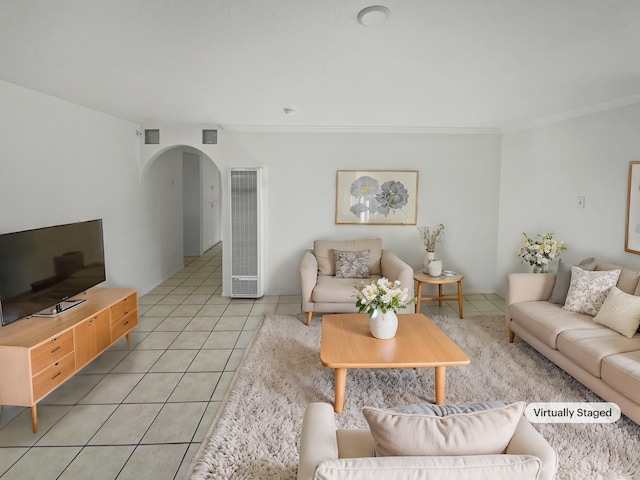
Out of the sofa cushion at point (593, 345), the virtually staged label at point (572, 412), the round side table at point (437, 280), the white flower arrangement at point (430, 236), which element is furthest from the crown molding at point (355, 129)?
the virtually staged label at point (572, 412)

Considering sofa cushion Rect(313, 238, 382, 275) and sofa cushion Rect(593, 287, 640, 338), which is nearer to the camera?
sofa cushion Rect(593, 287, 640, 338)

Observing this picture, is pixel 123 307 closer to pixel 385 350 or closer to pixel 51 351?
pixel 51 351

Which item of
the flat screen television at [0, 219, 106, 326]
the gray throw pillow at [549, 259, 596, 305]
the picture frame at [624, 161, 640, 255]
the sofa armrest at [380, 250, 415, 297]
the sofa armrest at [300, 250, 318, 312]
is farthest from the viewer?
the sofa armrest at [300, 250, 318, 312]

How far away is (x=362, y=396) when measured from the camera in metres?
2.96

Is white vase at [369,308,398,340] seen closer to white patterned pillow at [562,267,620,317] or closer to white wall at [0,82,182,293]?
white patterned pillow at [562,267,620,317]

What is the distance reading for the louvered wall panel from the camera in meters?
5.18

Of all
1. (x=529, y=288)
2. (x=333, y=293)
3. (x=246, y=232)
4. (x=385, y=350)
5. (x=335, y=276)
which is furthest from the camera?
(x=246, y=232)

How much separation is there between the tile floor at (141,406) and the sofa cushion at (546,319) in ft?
3.66

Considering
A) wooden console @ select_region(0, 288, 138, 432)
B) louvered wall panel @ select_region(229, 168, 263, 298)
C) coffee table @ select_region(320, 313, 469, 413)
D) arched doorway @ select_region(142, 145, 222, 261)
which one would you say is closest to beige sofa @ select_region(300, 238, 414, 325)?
louvered wall panel @ select_region(229, 168, 263, 298)

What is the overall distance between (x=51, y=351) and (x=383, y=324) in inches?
92.0

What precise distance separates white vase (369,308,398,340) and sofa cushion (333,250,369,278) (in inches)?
67.6

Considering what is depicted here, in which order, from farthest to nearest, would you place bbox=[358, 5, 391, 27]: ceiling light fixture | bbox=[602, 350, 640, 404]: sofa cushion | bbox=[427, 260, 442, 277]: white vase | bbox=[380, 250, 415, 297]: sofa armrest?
bbox=[427, 260, 442, 277]: white vase, bbox=[380, 250, 415, 297]: sofa armrest, bbox=[602, 350, 640, 404]: sofa cushion, bbox=[358, 5, 391, 27]: ceiling light fixture

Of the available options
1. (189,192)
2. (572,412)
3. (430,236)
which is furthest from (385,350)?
(189,192)

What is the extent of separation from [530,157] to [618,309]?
2.41 meters
